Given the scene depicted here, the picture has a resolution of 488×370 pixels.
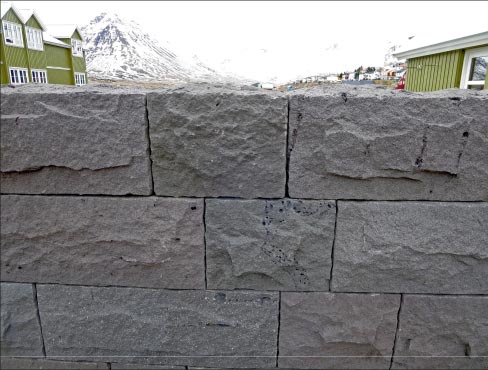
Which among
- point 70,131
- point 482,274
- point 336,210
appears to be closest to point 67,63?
point 70,131

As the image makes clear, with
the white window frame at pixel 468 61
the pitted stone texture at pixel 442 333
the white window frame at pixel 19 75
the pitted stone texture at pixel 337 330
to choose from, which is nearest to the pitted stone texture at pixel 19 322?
the white window frame at pixel 19 75

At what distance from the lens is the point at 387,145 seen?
195cm

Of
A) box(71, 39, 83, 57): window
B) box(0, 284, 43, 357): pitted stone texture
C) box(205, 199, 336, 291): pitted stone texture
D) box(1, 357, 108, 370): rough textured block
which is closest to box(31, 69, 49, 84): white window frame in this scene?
box(71, 39, 83, 57): window

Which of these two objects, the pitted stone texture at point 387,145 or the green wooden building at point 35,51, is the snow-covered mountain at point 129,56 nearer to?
the green wooden building at point 35,51

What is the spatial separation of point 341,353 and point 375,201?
1121 millimetres

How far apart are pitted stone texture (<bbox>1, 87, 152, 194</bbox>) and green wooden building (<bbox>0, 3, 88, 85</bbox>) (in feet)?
1.21

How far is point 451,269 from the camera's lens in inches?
85.4

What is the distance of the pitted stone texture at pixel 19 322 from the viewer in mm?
2342

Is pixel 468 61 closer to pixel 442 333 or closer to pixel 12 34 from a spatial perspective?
pixel 442 333

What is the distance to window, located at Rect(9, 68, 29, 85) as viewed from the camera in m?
2.34

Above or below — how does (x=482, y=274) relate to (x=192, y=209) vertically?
below

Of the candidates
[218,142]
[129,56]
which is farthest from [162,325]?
[129,56]

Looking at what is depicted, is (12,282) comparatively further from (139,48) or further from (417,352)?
(417,352)

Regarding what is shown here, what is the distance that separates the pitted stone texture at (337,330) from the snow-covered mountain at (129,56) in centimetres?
167
